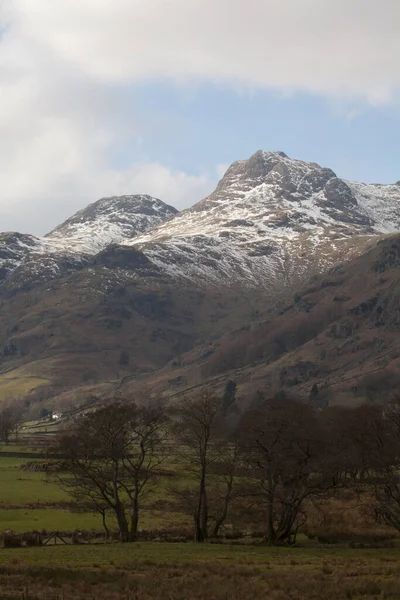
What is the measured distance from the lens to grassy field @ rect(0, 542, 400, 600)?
115 ft

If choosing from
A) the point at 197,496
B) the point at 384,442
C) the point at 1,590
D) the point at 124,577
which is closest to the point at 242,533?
the point at 197,496

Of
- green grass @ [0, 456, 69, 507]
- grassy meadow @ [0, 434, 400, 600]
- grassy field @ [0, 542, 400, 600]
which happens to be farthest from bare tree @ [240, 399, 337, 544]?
green grass @ [0, 456, 69, 507]

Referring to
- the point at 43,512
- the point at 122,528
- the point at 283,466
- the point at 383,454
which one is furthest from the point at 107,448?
the point at 383,454

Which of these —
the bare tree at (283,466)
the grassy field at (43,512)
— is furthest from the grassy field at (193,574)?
the grassy field at (43,512)

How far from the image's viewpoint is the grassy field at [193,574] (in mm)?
34938

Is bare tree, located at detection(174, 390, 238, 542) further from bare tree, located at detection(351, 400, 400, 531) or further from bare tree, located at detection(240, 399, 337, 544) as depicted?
bare tree, located at detection(351, 400, 400, 531)

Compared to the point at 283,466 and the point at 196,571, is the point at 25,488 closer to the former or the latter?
the point at 283,466

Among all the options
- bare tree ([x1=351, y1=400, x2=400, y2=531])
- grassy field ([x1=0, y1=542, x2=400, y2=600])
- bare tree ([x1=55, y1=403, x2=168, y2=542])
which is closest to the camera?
grassy field ([x1=0, y1=542, x2=400, y2=600])

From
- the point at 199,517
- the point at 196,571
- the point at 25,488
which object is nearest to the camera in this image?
the point at 196,571

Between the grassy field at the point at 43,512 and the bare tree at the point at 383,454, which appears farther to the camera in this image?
the grassy field at the point at 43,512

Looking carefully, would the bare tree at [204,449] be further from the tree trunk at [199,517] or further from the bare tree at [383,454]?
the bare tree at [383,454]

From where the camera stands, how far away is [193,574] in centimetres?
4159

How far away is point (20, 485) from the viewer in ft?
363

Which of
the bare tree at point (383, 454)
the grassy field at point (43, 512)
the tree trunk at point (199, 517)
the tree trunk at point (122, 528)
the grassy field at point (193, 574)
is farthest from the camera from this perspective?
the grassy field at point (43, 512)
